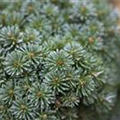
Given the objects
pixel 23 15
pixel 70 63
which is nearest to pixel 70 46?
pixel 70 63

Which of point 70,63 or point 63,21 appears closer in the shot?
point 70,63

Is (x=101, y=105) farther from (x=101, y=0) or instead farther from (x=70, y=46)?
(x=101, y=0)

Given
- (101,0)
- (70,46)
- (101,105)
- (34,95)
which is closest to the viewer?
(34,95)

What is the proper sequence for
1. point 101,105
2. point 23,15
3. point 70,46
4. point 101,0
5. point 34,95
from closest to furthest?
point 34,95
point 70,46
point 101,105
point 23,15
point 101,0

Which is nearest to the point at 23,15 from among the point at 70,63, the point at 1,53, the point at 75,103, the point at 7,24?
the point at 7,24

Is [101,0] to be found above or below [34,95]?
above

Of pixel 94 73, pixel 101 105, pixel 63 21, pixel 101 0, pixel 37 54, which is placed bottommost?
pixel 101 105
